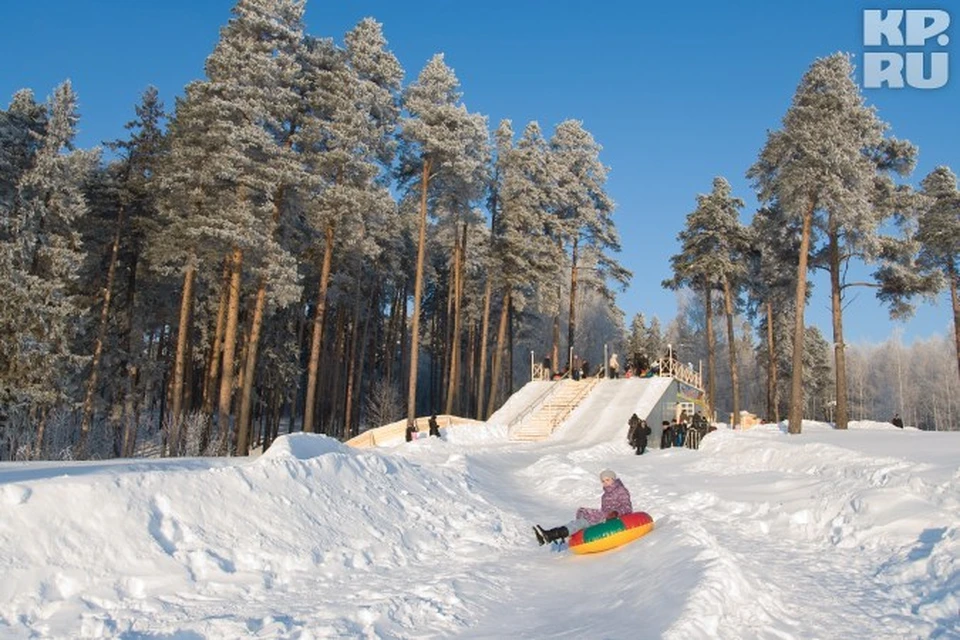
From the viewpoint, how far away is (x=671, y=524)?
1079 centimetres

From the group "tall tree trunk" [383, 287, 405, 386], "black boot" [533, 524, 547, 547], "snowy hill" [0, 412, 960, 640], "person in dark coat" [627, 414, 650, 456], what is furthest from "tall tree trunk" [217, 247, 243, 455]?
"tall tree trunk" [383, 287, 405, 386]

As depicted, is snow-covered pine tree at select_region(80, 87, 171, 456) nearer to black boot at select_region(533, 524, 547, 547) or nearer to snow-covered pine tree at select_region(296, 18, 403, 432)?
snow-covered pine tree at select_region(296, 18, 403, 432)

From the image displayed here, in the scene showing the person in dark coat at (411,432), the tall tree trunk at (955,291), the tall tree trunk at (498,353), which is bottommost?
the person in dark coat at (411,432)

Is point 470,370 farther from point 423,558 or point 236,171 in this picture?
point 423,558

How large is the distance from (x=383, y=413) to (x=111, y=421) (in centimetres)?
1345

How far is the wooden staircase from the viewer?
2920 cm

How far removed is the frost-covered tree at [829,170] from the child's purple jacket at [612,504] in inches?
650

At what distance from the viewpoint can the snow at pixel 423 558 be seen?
21.1 feet

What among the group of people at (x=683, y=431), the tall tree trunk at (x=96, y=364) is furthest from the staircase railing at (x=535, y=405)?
the tall tree trunk at (x=96, y=364)

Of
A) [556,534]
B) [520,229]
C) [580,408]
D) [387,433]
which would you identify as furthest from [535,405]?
[556,534]

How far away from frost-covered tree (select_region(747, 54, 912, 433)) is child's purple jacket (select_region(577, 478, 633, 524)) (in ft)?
54.2

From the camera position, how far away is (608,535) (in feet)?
33.3

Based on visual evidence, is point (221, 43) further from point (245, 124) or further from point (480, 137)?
point (480, 137)

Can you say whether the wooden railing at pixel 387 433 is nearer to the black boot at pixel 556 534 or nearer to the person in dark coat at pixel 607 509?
the person in dark coat at pixel 607 509
